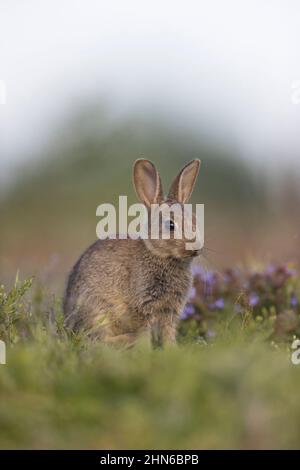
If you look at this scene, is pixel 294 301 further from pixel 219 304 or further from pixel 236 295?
pixel 219 304

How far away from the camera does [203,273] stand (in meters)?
8.67

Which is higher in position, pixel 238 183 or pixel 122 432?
pixel 238 183

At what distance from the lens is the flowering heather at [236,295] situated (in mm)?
7684

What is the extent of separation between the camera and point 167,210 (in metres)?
6.86

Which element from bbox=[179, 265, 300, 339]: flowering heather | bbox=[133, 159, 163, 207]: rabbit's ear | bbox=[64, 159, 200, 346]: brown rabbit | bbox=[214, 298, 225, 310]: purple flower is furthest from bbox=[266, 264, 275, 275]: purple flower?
bbox=[133, 159, 163, 207]: rabbit's ear

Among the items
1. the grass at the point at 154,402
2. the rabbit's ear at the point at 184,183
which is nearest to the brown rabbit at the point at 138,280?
the rabbit's ear at the point at 184,183

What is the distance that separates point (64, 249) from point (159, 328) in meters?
7.94

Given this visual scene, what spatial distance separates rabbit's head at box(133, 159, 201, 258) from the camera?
6656mm

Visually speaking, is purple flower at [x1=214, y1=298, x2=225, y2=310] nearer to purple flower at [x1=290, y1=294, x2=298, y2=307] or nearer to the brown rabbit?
purple flower at [x1=290, y1=294, x2=298, y2=307]

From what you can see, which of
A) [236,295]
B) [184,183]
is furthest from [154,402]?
[236,295]

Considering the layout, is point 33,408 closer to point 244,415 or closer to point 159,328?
point 244,415

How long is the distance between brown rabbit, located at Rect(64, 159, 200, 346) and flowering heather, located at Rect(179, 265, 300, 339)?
0.75 metres

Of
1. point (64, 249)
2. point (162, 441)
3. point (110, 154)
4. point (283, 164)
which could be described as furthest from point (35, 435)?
point (110, 154)

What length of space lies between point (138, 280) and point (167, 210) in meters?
0.59
